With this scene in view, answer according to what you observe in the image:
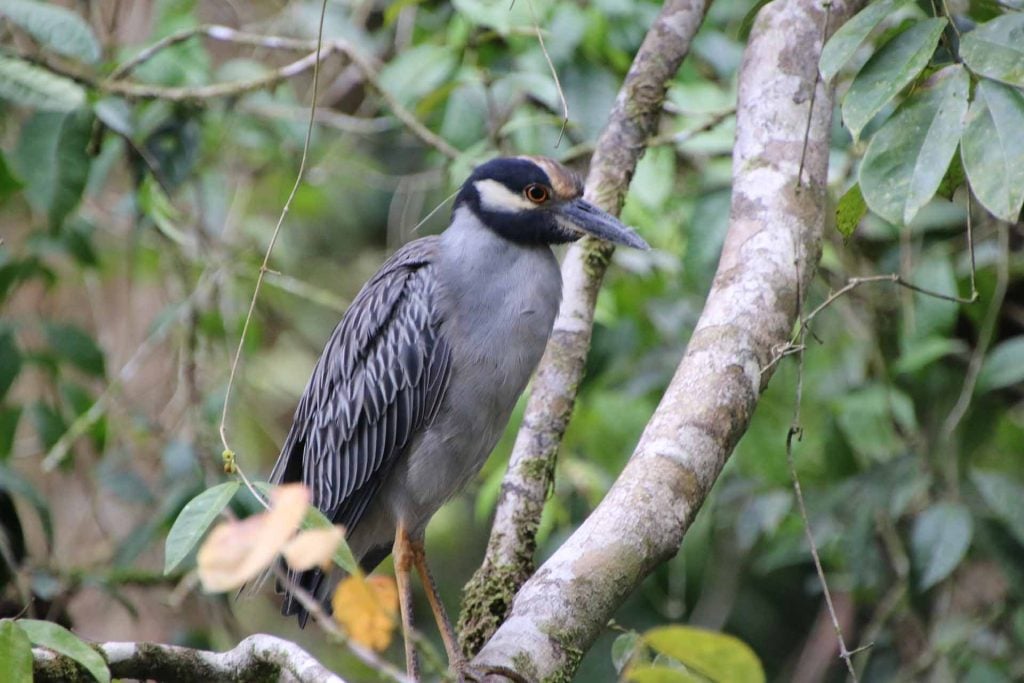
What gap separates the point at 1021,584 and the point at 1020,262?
1296mm

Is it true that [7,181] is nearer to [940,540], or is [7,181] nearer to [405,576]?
[405,576]

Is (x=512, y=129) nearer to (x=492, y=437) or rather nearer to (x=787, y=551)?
(x=492, y=437)

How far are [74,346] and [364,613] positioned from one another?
3.20 m

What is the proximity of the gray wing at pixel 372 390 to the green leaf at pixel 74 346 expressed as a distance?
1021mm

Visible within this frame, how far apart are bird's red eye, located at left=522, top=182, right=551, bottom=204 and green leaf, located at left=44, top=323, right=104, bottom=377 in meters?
1.97

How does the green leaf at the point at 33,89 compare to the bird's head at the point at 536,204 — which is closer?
the bird's head at the point at 536,204

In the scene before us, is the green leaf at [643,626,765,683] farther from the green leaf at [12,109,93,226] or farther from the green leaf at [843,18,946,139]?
the green leaf at [12,109,93,226]

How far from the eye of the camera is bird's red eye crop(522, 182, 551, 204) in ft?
11.7

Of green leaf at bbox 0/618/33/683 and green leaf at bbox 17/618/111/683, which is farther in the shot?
green leaf at bbox 17/618/111/683

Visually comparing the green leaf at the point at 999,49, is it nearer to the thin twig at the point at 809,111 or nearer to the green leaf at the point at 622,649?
the thin twig at the point at 809,111

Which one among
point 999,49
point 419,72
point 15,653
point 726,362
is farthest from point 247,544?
point 419,72

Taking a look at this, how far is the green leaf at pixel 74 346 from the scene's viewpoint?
14.6 ft

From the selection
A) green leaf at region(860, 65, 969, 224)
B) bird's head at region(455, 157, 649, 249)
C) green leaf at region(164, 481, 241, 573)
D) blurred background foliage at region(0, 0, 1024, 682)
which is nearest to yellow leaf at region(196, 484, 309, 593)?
green leaf at region(164, 481, 241, 573)

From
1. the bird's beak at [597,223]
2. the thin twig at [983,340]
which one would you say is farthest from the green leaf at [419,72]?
the thin twig at [983,340]
